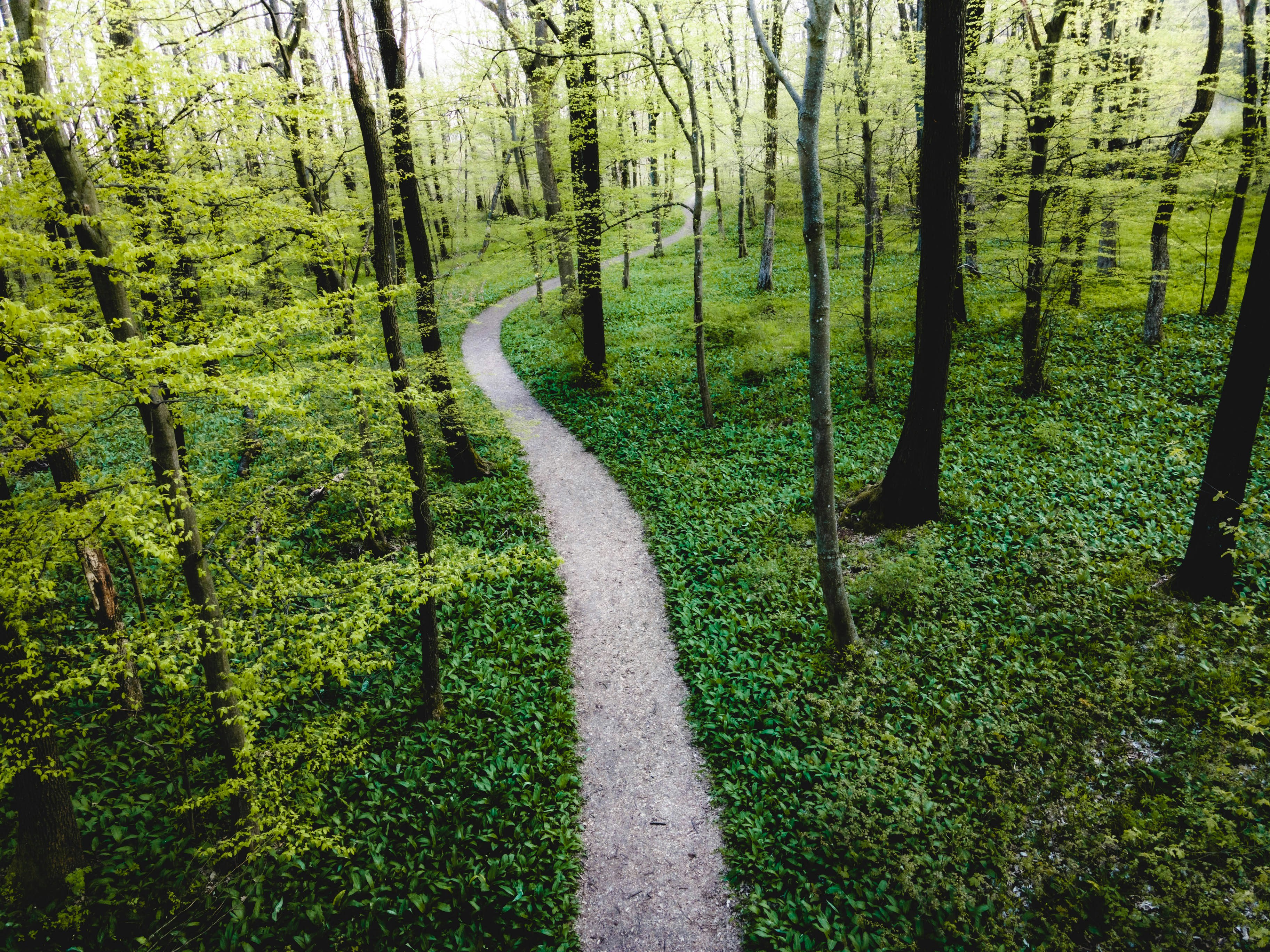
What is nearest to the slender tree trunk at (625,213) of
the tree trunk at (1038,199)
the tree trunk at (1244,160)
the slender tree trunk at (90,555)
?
the tree trunk at (1038,199)

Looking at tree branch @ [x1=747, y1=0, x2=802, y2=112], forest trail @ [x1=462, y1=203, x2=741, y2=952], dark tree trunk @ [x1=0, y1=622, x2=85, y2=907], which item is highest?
tree branch @ [x1=747, y1=0, x2=802, y2=112]

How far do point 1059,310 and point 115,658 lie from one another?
1884 centimetres

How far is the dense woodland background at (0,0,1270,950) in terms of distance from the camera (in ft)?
15.0

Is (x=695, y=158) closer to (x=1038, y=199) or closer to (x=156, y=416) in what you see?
(x=1038, y=199)

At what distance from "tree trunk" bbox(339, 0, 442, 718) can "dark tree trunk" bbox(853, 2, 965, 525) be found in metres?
7.27

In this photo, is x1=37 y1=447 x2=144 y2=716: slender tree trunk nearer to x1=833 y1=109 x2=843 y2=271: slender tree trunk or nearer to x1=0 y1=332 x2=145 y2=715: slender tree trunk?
x1=0 y1=332 x2=145 y2=715: slender tree trunk

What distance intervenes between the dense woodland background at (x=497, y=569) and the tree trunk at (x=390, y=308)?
0.05m

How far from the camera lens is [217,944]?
16.6 ft

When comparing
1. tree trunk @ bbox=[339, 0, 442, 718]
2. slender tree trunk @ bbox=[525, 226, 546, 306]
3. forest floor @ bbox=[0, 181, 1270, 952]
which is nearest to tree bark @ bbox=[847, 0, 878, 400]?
forest floor @ bbox=[0, 181, 1270, 952]

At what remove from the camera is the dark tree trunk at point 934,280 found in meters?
8.03

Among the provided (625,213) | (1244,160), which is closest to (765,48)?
(625,213)

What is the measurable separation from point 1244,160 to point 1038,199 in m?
4.94

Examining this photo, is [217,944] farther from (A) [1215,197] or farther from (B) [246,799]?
(A) [1215,197]

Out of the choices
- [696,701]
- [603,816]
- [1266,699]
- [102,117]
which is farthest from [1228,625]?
[102,117]
